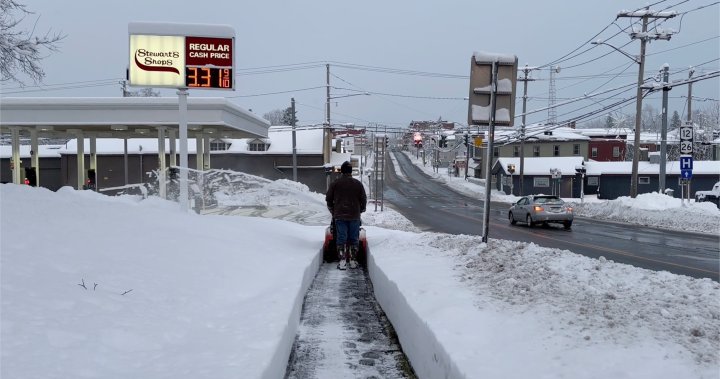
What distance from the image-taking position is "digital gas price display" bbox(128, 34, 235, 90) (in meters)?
14.4

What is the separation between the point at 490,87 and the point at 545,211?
64.1ft

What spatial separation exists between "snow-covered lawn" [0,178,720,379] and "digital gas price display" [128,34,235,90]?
7.30 meters

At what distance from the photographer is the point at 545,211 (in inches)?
1072

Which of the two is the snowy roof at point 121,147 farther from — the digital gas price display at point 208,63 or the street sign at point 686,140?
the street sign at point 686,140

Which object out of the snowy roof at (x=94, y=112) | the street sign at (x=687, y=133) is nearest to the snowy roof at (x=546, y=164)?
the street sign at (x=687, y=133)

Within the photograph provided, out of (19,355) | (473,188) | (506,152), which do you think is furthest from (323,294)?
(506,152)

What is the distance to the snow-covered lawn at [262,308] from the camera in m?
3.47

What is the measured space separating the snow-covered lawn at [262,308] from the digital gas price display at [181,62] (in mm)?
7302

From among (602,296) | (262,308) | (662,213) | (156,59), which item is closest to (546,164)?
(662,213)

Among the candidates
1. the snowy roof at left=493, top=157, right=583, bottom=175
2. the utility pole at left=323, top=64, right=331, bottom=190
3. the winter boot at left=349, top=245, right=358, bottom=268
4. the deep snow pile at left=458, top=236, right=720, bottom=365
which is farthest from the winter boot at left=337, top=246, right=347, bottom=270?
the snowy roof at left=493, top=157, right=583, bottom=175

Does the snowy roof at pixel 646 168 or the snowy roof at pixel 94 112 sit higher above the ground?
the snowy roof at pixel 94 112

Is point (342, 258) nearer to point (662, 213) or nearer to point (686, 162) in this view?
point (686, 162)

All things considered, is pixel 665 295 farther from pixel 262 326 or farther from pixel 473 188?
pixel 473 188

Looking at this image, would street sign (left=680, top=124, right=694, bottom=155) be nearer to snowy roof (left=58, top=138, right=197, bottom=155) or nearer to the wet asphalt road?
the wet asphalt road
